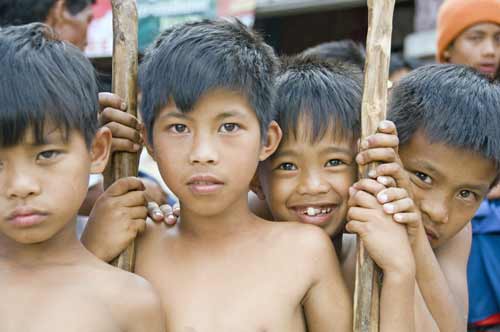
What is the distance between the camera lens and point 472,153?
257cm

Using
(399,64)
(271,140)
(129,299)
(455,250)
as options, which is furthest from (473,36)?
(129,299)

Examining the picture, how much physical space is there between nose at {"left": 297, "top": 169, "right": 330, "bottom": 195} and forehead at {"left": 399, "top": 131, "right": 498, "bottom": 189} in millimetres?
362

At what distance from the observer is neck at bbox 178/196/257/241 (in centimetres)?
239

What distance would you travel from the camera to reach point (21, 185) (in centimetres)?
197

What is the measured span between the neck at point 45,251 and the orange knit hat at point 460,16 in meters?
3.20

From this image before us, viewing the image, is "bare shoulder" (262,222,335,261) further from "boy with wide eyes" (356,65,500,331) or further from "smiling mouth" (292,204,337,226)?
"boy with wide eyes" (356,65,500,331)

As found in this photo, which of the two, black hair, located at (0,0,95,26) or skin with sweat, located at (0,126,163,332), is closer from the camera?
skin with sweat, located at (0,126,163,332)

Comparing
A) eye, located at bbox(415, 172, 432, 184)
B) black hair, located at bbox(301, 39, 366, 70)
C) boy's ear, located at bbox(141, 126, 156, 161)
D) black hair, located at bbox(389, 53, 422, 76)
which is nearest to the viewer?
boy's ear, located at bbox(141, 126, 156, 161)

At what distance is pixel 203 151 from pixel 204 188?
116 millimetres

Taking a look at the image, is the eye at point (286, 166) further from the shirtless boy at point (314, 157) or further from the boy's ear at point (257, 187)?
the boy's ear at point (257, 187)

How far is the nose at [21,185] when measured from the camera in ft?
6.47

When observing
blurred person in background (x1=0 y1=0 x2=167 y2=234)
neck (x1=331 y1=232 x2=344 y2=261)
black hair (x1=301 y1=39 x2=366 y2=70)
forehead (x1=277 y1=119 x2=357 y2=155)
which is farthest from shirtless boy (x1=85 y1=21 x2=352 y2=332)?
black hair (x1=301 y1=39 x2=366 y2=70)

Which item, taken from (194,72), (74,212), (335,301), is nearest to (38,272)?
(74,212)

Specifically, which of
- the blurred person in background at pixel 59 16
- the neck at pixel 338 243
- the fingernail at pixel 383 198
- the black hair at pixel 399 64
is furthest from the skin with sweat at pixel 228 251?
the black hair at pixel 399 64
